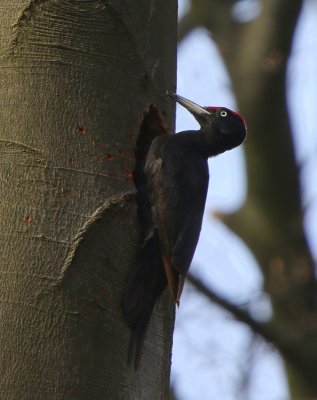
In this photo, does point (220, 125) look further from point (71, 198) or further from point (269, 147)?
point (269, 147)

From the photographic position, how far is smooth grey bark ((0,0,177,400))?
3.15 meters

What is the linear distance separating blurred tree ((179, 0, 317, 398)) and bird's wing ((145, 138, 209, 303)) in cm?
436

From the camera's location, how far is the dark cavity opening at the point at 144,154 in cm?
369

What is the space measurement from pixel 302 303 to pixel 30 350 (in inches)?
228

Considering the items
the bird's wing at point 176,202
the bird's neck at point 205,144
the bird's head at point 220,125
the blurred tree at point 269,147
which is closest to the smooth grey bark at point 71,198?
the bird's wing at point 176,202

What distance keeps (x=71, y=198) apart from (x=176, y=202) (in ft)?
2.48

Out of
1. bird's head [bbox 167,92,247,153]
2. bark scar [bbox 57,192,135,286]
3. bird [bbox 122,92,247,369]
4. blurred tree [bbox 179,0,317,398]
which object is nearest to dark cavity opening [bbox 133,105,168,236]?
bird [bbox 122,92,247,369]

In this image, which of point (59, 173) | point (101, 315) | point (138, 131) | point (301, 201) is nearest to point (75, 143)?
point (59, 173)

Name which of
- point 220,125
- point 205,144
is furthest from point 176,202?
point 220,125

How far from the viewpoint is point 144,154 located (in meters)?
4.17

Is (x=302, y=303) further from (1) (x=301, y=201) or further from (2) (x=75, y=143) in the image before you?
(2) (x=75, y=143)

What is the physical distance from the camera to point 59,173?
3369mm

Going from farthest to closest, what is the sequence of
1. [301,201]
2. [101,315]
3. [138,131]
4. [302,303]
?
[301,201], [302,303], [138,131], [101,315]

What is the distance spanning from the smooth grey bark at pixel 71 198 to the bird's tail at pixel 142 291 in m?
0.03
